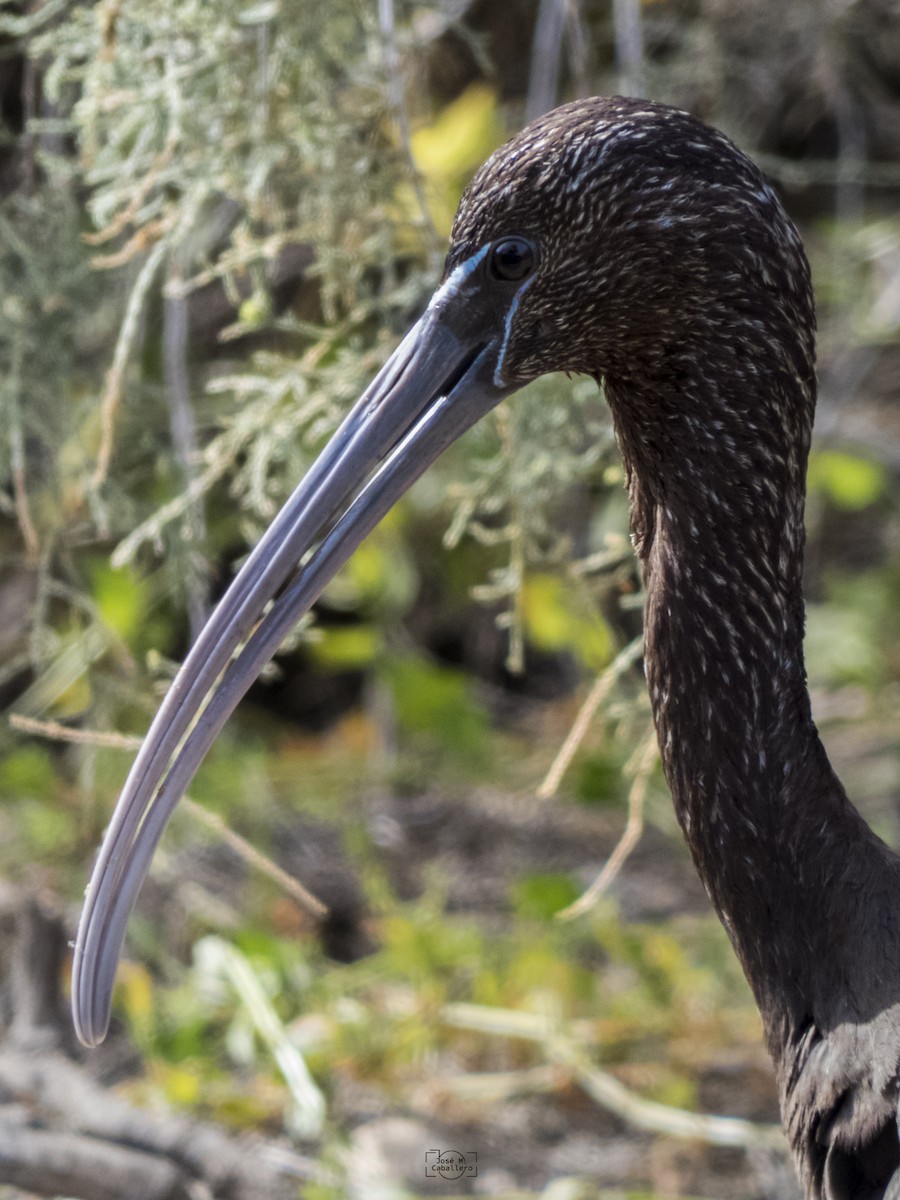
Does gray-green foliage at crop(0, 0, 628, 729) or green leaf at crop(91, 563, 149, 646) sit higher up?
gray-green foliage at crop(0, 0, 628, 729)

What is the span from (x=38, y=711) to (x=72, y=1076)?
123cm

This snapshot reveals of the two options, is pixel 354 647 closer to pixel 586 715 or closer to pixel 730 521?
pixel 586 715

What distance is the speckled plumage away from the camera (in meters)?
1.57

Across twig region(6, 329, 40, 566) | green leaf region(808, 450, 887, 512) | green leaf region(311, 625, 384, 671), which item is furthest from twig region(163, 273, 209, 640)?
green leaf region(808, 450, 887, 512)

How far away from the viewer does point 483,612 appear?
4445mm

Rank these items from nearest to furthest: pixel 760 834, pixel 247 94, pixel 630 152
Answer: pixel 630 152
pixel 760 834
pixel 247 94

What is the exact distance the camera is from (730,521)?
1.67 metres

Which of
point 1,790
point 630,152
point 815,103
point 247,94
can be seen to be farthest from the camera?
point 815,103

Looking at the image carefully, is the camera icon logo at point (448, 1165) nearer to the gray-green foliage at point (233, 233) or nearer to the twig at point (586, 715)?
the twig at point (586, 715)

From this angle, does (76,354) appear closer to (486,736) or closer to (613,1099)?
(486,736)

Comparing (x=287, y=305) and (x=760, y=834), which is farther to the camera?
(x=287, y=305)

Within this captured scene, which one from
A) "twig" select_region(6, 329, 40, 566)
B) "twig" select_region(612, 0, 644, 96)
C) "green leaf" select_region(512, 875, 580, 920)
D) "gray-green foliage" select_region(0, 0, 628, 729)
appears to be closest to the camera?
"gray-green foliage" select_region(0, 0, 628, 729)

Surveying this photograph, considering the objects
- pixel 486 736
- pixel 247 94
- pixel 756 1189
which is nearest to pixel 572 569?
pixel 247 94

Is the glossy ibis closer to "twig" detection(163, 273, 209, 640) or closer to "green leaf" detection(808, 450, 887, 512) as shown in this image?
"twig" detection(163, 273, 209, 640)
